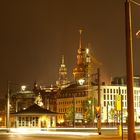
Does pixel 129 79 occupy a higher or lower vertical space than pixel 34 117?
higher

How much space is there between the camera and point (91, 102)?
153500 millimetres

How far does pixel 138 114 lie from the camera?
625 feet

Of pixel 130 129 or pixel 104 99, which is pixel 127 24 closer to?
pixel 130 129

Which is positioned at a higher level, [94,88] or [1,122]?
[94,88]

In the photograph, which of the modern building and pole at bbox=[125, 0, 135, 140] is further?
the modern building

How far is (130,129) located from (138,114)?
6833 inches

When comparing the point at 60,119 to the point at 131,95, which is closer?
the point at 131,95

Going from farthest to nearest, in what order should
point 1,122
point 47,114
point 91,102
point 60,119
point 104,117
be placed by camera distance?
point 60,119, point 104,117, point 91,102, point 1,122, point 47,114

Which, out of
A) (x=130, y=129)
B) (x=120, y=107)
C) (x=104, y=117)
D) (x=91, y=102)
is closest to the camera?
(x=130, y=129)

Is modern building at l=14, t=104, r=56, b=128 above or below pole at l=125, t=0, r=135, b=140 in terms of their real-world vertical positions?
below

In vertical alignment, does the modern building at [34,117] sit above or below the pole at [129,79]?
below

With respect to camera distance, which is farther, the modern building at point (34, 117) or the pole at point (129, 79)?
the modern building at point (34, 117)

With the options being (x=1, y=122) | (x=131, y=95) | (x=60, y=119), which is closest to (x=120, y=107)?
(x=131, y=95)

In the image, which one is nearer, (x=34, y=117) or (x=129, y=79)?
(x=129, y=79)
